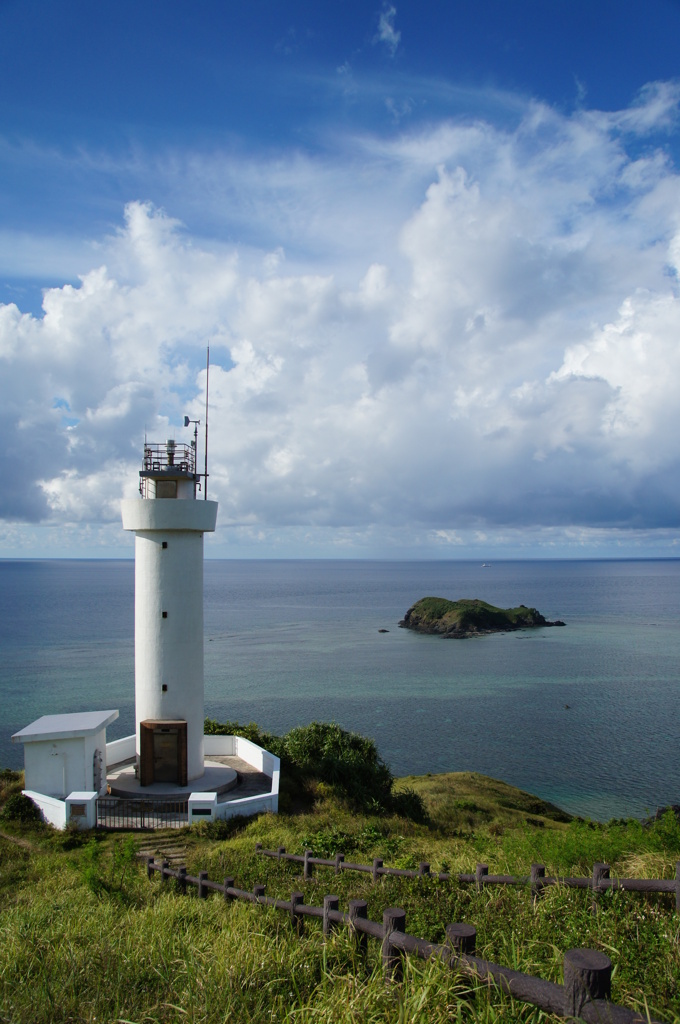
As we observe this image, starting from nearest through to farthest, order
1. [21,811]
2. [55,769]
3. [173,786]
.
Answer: [21,811]
[55,769]
[173,786]

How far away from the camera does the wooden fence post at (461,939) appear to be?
411 centimetres

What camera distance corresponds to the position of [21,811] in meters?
15.4

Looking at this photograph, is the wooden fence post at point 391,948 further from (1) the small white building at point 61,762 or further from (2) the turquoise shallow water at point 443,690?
(2) the turquoise shallow water at point 443,690

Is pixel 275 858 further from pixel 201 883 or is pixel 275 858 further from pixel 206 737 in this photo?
pixel 206 737

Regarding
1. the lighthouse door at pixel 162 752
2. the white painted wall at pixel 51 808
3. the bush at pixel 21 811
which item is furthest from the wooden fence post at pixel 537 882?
the bush at pixel 21 811

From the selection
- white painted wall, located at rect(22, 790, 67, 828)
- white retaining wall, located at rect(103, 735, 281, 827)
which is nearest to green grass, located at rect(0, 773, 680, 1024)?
white painted wall, located at rect(22, 790, 67, 828)

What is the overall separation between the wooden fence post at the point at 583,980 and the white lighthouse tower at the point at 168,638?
604 inches

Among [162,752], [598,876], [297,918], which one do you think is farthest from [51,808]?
[598,876]

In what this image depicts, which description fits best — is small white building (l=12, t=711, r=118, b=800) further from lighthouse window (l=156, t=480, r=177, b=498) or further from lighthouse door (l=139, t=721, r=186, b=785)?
lighthouse window (l=156, t=480, r=177, b=498)

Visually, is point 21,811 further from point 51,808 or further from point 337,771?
point 337,771

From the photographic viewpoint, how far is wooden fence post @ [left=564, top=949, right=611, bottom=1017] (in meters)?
3.29

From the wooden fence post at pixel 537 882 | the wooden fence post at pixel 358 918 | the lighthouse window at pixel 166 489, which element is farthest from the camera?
the lighthouse window at pixel 166 489

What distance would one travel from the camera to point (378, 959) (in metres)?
5.16

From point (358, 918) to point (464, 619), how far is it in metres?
81.9
